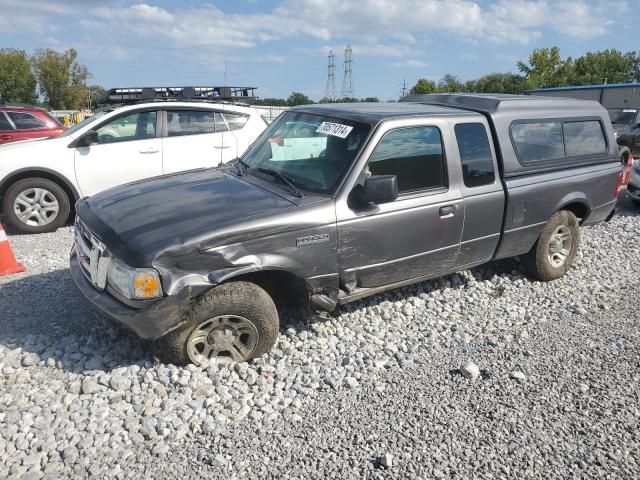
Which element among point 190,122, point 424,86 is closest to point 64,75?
point 424,86

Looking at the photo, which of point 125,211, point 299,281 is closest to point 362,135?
point 299,281

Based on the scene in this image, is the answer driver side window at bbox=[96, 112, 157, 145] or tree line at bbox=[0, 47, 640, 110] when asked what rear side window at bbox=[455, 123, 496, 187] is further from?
tree line at bbox=[0, 47, 640, 110]

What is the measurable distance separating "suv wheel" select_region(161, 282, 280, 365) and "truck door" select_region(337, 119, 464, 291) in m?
0.70

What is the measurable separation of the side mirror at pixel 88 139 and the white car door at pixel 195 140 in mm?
917

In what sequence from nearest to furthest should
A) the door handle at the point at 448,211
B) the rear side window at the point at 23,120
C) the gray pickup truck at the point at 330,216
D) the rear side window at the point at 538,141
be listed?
the gray pickup truck at the point at 330,216, the door handle at the point at 448,211, the rear side window at the point at 538,141, the rear side window at the point at 23,120

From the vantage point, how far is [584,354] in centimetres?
407

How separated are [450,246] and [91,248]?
288cm

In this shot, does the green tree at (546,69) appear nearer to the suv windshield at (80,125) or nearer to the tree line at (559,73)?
the tree line at (559,73)

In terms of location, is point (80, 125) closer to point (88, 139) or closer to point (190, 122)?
point (88, 139)

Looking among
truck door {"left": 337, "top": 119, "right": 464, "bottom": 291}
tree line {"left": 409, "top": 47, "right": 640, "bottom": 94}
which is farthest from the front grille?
tree line {"left": 409, "top": 47, "right": 640, "bottom": 94}

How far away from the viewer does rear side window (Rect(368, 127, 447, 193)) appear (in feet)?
13.3

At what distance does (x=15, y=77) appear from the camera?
58781mm

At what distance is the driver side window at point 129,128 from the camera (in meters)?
7.32

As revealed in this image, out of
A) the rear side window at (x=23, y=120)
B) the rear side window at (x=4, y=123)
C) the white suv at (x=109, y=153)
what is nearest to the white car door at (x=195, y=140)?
the white suv at (x=109, y=153)
